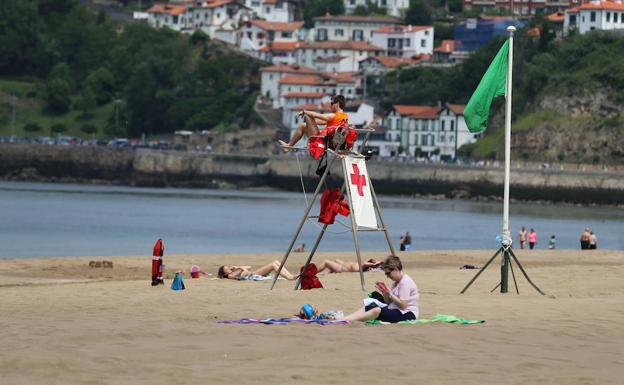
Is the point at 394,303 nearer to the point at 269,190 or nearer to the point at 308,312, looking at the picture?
the point at 308,312

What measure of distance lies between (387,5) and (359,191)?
165624 mm

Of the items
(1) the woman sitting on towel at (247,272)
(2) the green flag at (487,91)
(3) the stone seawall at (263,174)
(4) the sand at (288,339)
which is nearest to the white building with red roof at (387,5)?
(3) the stone seawall at (263,174)

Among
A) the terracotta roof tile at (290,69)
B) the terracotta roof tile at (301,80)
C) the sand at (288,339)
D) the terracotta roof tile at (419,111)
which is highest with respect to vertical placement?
the terracotta roof tile at (290,69)

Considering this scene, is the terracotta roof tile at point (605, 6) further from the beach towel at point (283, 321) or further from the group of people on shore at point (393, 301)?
the beach towel at point (283, 321)

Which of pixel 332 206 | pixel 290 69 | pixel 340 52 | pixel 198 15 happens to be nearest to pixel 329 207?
pixel 332 206

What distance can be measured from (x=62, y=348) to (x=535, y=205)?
8555 centimetres

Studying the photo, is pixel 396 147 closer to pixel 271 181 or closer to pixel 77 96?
pixel 271 181

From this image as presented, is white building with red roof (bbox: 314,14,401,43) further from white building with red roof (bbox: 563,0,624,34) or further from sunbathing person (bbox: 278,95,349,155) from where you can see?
sunbathing person (bbox: 278,95,349,155)

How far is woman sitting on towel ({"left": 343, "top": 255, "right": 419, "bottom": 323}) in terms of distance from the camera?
1734cm

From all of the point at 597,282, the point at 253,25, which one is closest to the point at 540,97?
the point at 253,25

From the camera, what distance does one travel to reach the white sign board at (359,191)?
20.5 meters

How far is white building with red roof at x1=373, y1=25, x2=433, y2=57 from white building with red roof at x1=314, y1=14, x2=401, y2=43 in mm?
6135

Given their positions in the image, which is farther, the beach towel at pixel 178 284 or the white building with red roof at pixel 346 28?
the white building with red roof at pixel 346 28

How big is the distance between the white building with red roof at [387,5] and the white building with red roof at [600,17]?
144 ft
